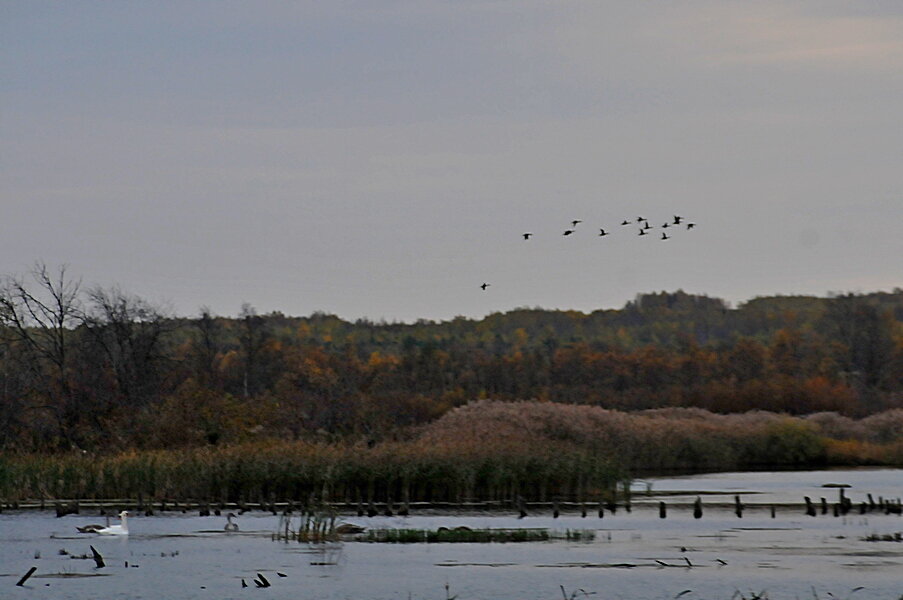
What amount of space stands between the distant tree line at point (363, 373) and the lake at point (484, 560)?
16.2 m

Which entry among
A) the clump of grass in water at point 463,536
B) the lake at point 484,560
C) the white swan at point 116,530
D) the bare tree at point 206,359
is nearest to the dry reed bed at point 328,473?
the lake at point 484,560

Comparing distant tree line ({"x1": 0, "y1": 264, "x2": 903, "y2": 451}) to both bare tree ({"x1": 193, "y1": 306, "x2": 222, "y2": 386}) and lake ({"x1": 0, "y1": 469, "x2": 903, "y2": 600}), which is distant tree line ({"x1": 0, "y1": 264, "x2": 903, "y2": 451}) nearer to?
bare tree ({"x1": 193, "y1": 306, "x2": 222, "y2": 386})

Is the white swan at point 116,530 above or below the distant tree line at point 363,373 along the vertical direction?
below

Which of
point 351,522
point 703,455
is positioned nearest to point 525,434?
point 703,455

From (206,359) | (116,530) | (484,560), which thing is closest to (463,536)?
(484,560)

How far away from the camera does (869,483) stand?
56.5 metres

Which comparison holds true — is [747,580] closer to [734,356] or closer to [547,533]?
[547,533]

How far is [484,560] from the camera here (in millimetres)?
32344

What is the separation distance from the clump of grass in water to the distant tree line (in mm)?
18391

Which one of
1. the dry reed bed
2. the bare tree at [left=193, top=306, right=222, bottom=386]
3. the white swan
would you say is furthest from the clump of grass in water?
the bare tree at [left=193, top=306, right=222, bottom=386]

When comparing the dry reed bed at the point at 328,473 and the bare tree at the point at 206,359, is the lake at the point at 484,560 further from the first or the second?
the bare tree at the point at 206,359

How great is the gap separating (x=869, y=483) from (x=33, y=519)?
29901 millimetres

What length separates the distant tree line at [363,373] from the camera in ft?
193

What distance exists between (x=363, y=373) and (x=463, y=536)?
6133 cm
